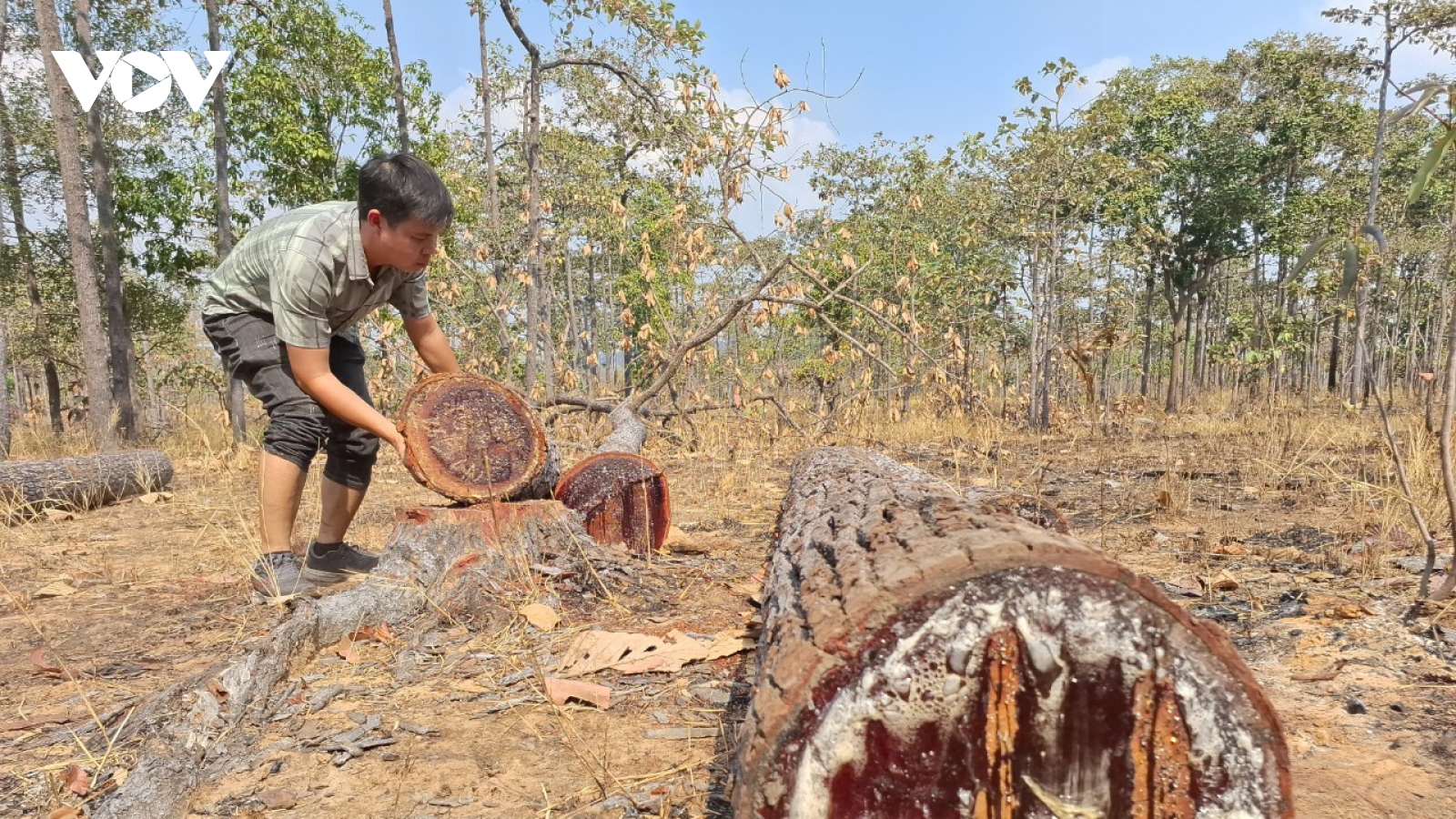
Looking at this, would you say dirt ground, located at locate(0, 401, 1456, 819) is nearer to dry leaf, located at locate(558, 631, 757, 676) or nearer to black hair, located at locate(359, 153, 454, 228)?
dry leaf, located at locate(558, 631, 757, 676)

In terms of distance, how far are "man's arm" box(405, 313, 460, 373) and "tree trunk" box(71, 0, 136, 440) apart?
9427 millimetres

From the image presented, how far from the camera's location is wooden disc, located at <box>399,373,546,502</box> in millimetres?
2797

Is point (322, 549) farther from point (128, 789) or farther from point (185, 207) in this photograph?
point (185, 207)

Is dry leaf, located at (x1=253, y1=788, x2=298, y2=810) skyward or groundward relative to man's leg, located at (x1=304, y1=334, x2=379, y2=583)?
groundward

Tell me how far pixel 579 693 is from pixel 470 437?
1.20 m

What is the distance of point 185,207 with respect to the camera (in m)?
11.5

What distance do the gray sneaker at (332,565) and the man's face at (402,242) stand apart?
1.17 metres

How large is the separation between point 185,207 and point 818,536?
13.4 m

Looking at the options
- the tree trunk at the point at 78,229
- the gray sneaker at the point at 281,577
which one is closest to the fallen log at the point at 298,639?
the gray sneaker at the point at 281,577

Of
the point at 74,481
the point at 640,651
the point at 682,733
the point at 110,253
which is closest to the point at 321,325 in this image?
the point at 640,651

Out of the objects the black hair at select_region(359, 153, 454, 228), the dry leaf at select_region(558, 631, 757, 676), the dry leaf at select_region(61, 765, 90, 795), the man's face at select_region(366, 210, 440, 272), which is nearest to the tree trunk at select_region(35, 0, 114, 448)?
the man's face at select_region(366, 210, 440, 272)

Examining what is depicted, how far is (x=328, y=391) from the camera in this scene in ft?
7.95

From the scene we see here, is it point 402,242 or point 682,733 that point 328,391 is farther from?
point 682,733

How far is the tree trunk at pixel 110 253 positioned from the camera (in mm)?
10070
